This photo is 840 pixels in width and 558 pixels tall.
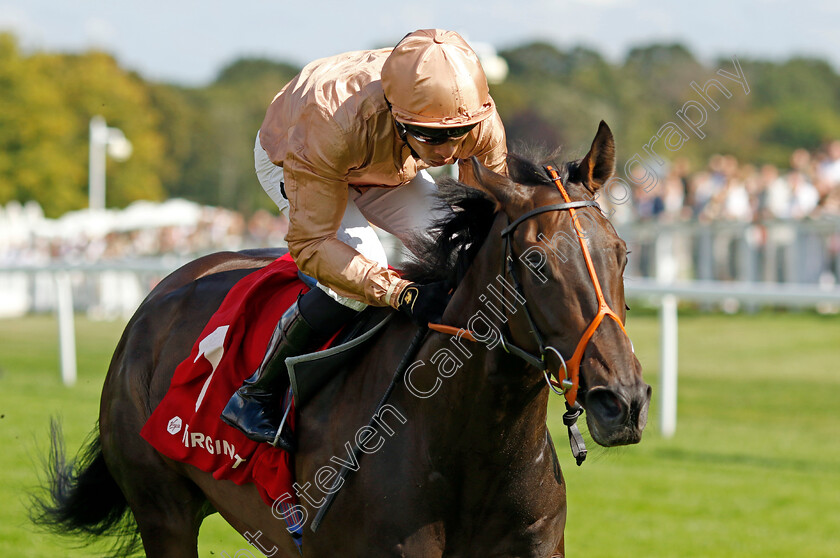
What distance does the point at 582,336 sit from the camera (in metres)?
2.39

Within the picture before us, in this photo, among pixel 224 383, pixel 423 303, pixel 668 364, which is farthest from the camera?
pixel 668 364

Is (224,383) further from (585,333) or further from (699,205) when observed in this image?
(699,205)

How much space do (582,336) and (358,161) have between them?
960 mm

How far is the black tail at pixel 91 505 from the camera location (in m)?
Result: 4.30

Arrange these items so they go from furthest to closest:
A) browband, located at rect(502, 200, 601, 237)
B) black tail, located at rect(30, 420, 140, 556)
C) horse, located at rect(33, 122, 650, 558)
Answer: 1. black tail, located at rect(30, 420, 140, 556)
2. browband, located at rect(502, 200, 601, 237)
3. horse, located at rect(33, 122, 650, 558)

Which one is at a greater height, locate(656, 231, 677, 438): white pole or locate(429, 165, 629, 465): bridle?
locate(429, 165, 629, 465): bridle

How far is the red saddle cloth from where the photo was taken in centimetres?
340

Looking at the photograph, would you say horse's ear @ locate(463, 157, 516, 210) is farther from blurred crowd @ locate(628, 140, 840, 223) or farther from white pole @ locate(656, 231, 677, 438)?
blurred crowd @ locate(628, 140, 840, 223)

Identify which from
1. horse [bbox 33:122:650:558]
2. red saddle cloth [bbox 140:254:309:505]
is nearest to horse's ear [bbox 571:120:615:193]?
horse [bbox 33:122:650:558]

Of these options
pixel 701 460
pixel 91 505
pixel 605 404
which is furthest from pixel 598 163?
pixel 701 460

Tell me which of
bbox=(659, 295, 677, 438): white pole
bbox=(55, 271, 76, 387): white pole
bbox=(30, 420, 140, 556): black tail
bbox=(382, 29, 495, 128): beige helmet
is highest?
bbox=(382, 29, 495, 128): beige helmet

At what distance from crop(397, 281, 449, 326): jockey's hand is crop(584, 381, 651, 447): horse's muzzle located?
66cm

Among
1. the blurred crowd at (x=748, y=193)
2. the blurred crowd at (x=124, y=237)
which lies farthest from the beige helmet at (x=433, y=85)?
the blurred crowd at (x=124, y=237)

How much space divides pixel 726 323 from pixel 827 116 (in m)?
62.1
